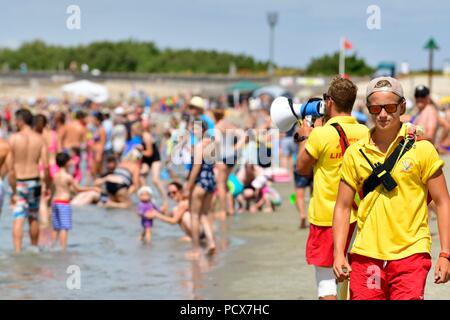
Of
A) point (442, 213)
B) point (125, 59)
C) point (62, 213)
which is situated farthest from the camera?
point (125, 59)

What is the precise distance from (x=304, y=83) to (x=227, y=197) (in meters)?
54.8

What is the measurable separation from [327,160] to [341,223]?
3.49 ft

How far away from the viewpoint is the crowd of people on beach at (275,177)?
5.25 meters

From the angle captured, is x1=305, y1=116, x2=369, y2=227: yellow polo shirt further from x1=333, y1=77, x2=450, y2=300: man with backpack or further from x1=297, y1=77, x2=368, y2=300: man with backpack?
x1=333, y1=77, x2=450, y2=300: man with backpack

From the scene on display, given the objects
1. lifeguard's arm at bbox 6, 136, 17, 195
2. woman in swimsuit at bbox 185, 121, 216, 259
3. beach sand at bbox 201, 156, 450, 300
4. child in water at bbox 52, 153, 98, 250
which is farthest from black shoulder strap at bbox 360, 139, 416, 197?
child in water at bbox 52, 153, 98, 250

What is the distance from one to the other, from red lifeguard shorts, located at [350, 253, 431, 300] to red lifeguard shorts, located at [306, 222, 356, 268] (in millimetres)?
1078

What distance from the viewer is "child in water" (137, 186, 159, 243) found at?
13.0 metres

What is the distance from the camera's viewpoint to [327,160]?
6.43 meters

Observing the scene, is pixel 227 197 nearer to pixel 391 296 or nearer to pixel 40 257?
pixel 40 257

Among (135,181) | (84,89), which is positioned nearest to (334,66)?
(84,89)

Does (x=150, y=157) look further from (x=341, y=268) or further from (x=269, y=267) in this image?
(x=341, y=268)

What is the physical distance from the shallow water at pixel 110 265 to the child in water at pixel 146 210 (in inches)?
5.6
